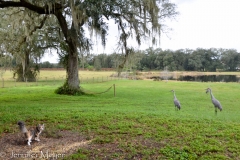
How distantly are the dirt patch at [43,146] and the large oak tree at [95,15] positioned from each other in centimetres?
725

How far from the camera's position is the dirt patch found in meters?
4.08

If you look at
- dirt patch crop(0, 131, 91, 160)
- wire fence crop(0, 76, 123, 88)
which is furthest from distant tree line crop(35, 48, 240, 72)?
dirt patch crop(0, 131, 91, 160)

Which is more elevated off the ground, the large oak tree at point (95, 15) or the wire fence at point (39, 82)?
the large oak tree at point (95, 15)

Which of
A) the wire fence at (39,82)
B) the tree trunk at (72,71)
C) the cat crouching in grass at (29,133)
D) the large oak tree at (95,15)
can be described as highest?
the large oak tree at (95,15)

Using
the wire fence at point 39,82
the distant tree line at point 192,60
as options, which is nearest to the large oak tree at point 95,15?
the wire fence at point 39,82

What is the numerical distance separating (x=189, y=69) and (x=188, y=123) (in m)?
74.0

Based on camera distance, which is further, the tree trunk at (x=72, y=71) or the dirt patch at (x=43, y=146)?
the tree trunk at (x=72, y=71)

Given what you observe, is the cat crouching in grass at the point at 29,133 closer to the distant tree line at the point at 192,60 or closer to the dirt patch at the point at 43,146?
the dirt patch at the point at 43,146

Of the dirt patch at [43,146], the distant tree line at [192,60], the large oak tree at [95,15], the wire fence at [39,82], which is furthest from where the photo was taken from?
the distant tree line at [192,60]

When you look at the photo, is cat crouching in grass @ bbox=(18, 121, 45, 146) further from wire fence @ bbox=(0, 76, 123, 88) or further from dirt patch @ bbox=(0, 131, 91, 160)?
wire fence @ bbox=(0, 76, 123, 88)

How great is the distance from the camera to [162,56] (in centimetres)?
7094

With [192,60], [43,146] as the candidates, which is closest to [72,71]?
[43,146]

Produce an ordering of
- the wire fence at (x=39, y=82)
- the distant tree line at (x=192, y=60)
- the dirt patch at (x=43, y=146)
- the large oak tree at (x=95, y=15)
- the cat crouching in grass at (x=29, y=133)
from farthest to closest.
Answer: the distant tree line at (x=192, y=60)
the wire fence at (x=39, y=82)
the large oak tree at (x=95, y=15)
the cat crouching in grass at (x=29, y=133)
the dirt patch at (x=43, y=146)

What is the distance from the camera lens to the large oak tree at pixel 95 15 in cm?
1119
